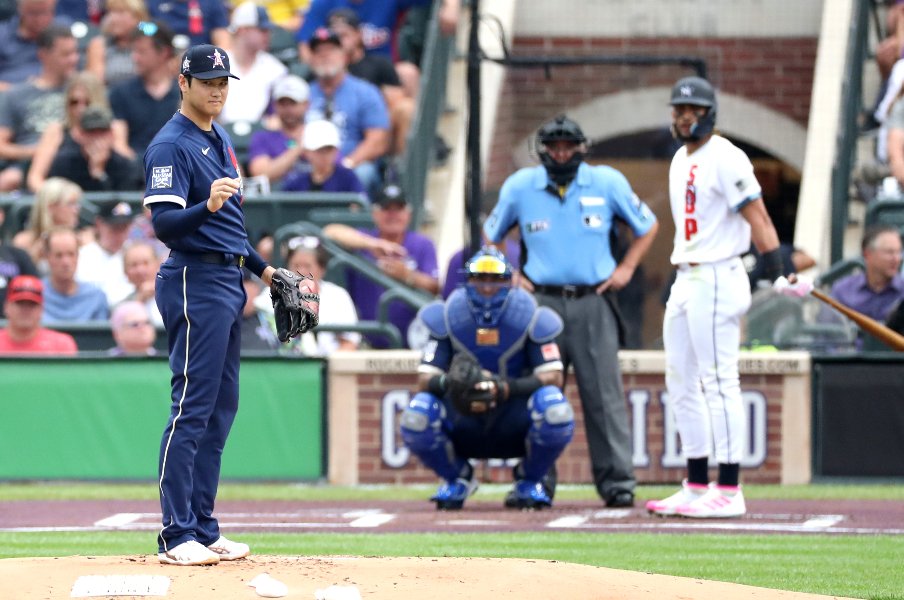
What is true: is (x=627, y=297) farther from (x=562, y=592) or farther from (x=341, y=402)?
(x=562, y=592)

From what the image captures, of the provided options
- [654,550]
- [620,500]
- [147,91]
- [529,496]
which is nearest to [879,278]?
[620,500]

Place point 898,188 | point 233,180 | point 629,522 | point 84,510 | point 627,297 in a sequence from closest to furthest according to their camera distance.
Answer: point 233,180, point 629,522, point 84,510, point 627,297, point 898,188

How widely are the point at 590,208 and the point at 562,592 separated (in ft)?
15.6

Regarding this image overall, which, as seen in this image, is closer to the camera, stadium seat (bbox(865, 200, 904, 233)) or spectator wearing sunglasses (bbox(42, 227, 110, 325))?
spectator wearing sunglasses (bbox(42, 227, 110, 325))

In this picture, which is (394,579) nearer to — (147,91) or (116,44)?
(147,91)

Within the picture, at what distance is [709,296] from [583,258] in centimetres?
121

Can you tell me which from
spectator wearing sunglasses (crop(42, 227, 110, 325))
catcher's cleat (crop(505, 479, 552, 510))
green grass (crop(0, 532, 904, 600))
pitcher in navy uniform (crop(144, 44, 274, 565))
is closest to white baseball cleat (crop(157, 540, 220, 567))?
pitcher in navy uniform (crop(144, 44, 274, 565))

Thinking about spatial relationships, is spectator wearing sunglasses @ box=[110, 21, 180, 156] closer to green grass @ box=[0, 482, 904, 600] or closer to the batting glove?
green grass @ box=[0, 482, 904, 600]

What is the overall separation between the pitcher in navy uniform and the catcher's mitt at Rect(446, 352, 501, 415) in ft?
11.0

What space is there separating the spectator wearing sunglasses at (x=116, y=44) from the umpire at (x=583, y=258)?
6951mm

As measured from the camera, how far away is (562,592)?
6.66 metres

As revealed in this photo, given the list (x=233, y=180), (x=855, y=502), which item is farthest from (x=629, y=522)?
(x=233, y=180)

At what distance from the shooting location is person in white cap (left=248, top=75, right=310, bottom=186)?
15.5 meters

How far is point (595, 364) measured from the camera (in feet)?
36.7
